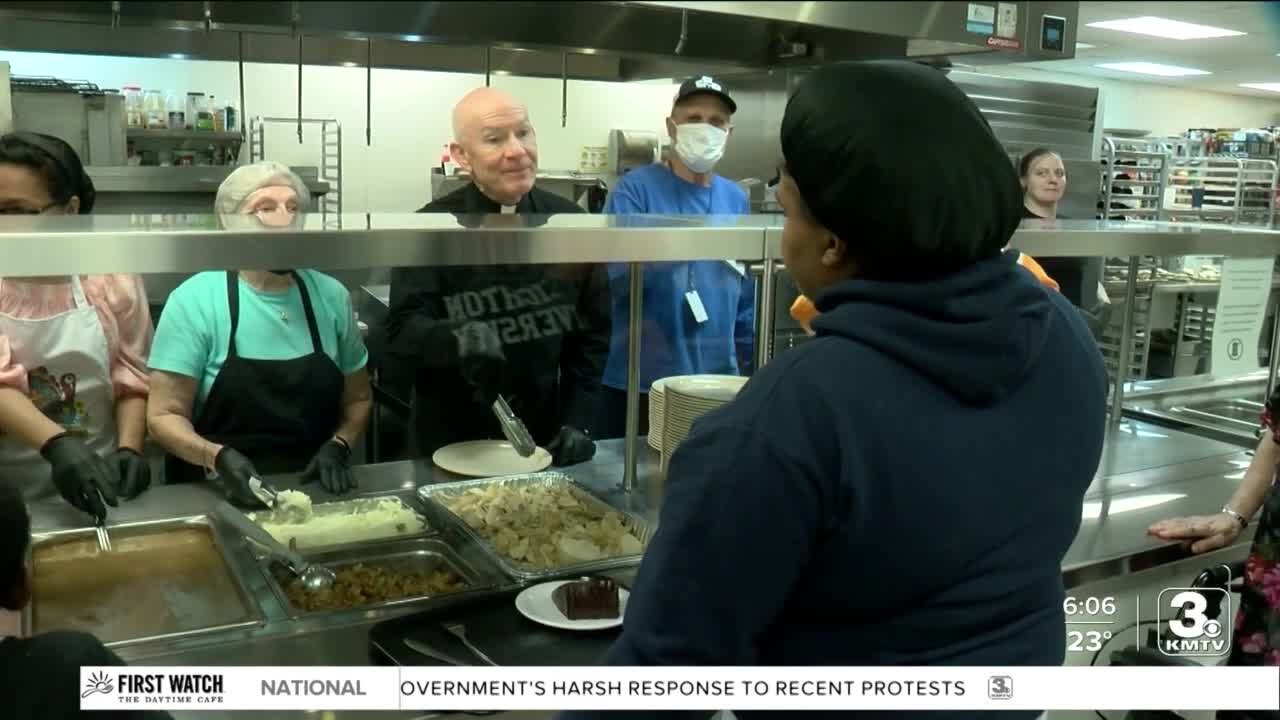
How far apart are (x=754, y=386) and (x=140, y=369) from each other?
4.98ft

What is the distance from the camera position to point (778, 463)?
26.2 inches

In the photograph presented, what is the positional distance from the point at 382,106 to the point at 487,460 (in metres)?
4.58

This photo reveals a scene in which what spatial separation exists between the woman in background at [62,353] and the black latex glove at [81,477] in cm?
6

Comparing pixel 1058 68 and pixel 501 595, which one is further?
pixel 1058 68

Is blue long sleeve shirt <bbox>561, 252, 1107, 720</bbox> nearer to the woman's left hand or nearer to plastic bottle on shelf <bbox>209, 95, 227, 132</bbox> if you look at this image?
the woman's left hand

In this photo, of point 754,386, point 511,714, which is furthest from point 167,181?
point 754,386

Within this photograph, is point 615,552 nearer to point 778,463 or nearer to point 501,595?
point 501,595

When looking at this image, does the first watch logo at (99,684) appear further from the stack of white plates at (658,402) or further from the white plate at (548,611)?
the stack of white plates at (658,402)

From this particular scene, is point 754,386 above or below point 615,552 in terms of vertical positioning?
above

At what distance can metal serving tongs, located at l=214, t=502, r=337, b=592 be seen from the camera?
1237mm

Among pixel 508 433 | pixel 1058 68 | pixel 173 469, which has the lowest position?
pixel 173 469

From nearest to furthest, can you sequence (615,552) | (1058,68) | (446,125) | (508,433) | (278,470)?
(615,552)
(508,433)
(278,470)
(446,125)
(1058,68)

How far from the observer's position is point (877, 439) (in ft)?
2.23

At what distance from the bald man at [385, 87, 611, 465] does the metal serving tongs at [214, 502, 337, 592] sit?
596 millimetres
